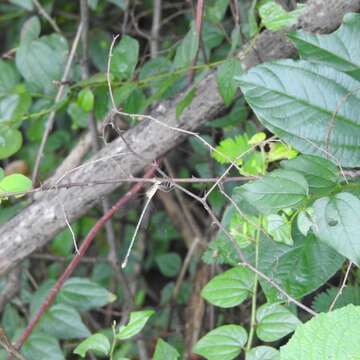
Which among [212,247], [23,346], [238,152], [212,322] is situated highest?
[238,152]

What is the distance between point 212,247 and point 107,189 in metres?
0.29

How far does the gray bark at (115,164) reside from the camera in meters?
1.32

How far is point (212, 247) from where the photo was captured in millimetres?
1184

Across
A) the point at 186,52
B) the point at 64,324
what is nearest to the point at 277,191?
the point at 186,52

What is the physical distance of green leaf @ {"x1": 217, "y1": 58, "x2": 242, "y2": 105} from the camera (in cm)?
121

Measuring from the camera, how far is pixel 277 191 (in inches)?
35.5

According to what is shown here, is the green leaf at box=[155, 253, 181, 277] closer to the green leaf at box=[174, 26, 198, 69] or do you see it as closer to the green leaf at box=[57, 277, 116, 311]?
the green leaf at box=[57, 277, 116, 311]

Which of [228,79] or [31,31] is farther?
[31,31]

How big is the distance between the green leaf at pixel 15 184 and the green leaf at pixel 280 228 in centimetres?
40

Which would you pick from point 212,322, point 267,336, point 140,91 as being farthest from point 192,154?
point 267,336

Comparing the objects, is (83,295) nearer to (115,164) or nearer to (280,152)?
(115,164)

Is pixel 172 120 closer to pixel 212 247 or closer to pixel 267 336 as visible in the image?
pixel 212 247

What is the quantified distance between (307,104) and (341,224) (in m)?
0.25

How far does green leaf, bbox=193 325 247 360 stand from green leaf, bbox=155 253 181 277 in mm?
911
